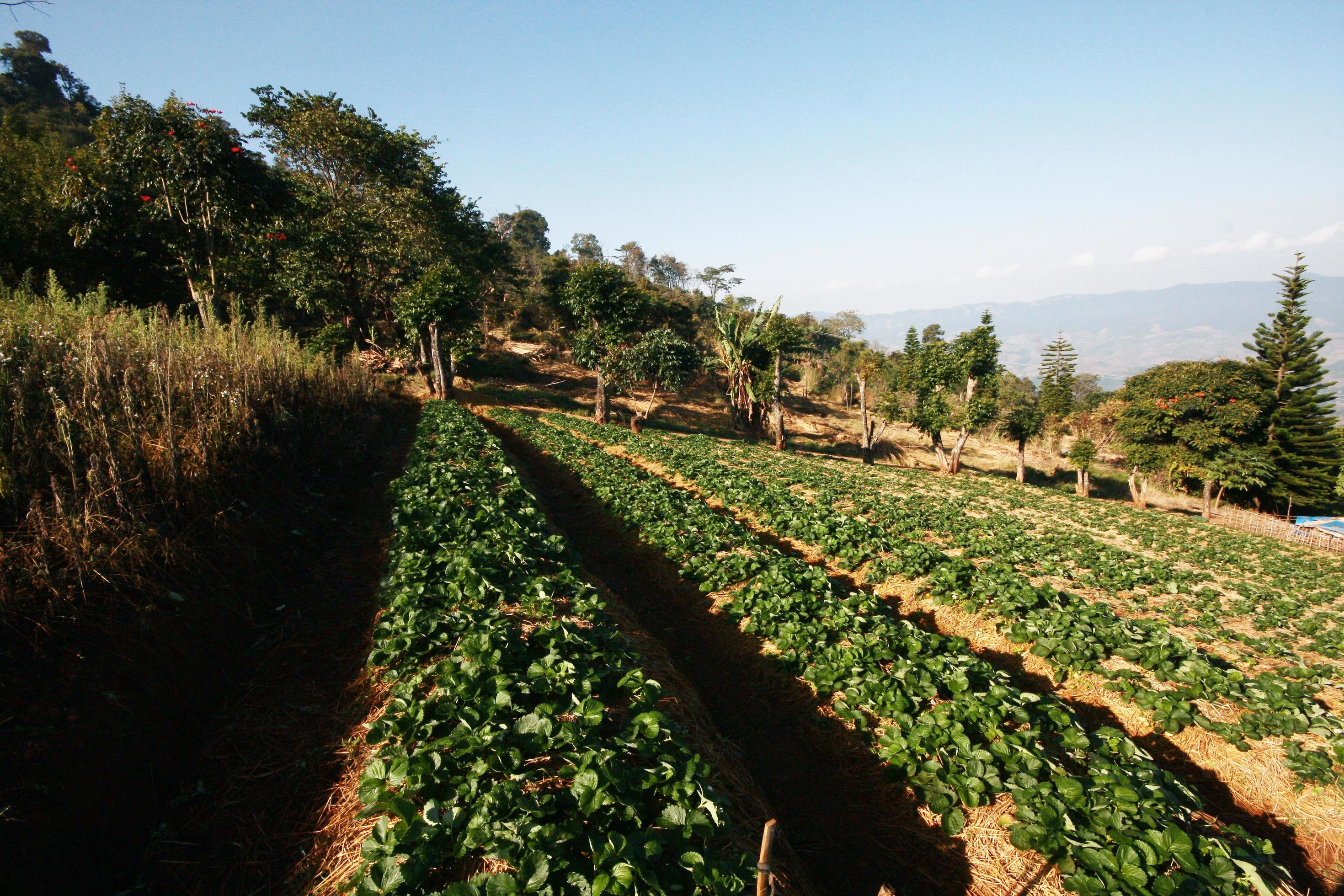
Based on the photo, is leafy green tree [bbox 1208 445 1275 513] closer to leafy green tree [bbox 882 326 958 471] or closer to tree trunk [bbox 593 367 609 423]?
leafy green tree [bbox 882 326 958 471]

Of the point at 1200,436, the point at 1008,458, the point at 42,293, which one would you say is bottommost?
the point at 1008,458

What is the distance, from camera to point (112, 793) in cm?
338

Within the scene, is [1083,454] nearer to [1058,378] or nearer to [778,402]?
[1058,378]

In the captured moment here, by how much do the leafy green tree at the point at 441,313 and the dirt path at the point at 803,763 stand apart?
21724 mm

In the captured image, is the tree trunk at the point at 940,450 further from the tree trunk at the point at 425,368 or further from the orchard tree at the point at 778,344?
the tree trunk at the point at 425,368

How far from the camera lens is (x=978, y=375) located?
30.0 meters

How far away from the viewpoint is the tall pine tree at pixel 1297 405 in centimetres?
3122

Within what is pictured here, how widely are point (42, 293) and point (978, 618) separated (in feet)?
→ 99.1

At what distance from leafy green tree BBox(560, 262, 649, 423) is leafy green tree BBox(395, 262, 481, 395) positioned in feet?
17.4

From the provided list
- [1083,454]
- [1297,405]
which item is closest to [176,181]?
[1083,454]

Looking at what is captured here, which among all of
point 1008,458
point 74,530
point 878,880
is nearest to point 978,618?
point 878,880

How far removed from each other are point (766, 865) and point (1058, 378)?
5395 centimetres

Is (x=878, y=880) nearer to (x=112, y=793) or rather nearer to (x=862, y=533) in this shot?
(x=112, y=793)

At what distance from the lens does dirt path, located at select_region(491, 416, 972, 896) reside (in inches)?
154
